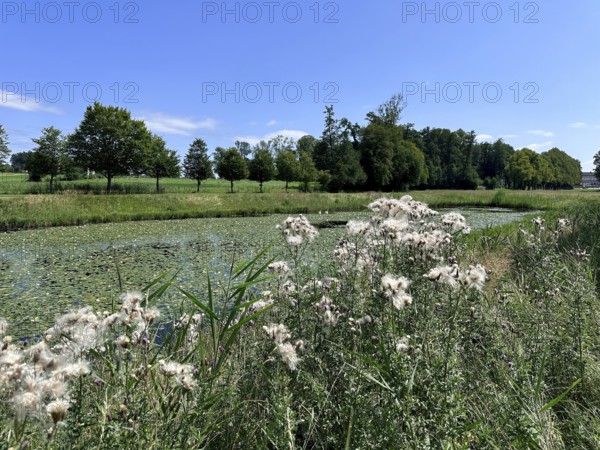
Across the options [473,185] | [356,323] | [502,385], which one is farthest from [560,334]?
[473,185]

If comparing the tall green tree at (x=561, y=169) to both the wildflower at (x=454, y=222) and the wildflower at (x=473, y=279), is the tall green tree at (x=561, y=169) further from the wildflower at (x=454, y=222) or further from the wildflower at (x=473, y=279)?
the wildflower at (x=473, y=279)

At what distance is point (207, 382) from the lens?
6.24 ft

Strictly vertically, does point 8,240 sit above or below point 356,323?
below

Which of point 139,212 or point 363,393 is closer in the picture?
point 363,393

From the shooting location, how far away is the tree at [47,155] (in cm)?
3841

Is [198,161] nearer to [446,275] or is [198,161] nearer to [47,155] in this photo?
[47,155]

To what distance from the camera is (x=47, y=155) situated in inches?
1518

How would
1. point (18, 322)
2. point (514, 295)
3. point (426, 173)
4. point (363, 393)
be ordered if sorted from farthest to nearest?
point (426, 173) → point (18, 322) → point (514, 295) → point (363, 393)

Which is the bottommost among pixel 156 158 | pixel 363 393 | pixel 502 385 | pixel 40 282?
pixel 40 282

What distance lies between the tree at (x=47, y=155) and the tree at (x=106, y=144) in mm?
3369

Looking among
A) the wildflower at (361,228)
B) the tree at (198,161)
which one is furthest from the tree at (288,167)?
the wildflower at (361,228)

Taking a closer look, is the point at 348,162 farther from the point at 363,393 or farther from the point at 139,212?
the point at 363,393

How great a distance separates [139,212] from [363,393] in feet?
83.4

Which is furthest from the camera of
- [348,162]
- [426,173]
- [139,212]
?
[426,173]
